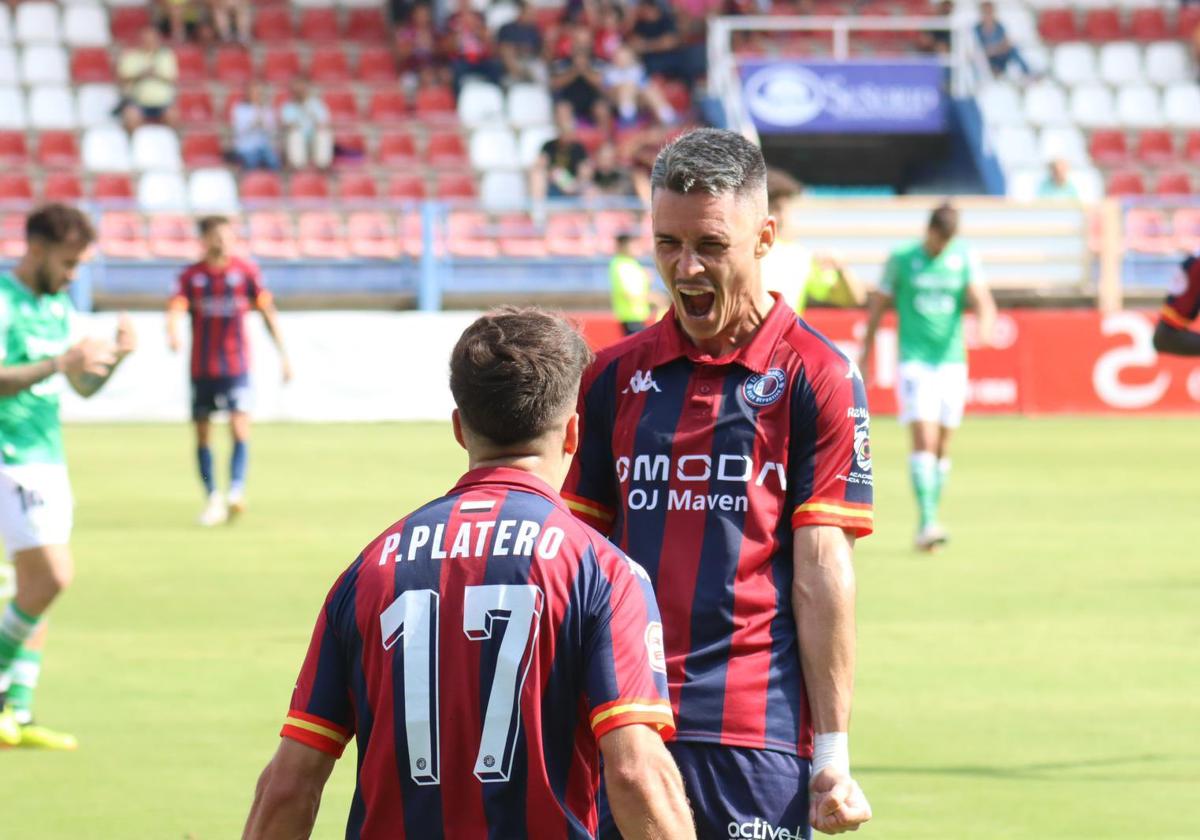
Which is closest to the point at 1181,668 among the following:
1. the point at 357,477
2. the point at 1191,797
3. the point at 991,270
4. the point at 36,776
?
the point at 1191,797

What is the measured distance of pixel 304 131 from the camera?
27.6 meters

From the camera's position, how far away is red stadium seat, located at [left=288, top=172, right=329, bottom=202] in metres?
27.6

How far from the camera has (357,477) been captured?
1766 cm

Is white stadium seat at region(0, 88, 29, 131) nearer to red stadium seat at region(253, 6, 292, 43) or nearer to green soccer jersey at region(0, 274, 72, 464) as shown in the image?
red stadium seat at region(253, 6, 292, 43)

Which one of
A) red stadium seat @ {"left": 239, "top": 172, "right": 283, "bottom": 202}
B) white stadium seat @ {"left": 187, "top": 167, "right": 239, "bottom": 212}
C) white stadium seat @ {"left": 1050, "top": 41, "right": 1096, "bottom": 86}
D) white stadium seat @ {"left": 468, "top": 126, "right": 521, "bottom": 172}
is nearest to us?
white stadium seat @ {"left": 187, "top": 167, "right": 239, "bottom": 212}

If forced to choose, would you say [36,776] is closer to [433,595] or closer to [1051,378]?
[433,595]

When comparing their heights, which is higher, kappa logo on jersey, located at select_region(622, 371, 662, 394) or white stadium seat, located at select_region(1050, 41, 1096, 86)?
white stadium seat, located at select_region(1050, 41, 1096, 86)

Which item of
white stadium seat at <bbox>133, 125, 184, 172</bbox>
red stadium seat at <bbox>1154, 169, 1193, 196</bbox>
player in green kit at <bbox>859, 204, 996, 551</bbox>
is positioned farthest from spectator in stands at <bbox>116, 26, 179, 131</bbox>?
player in green kit at <bbox>859, 204, 996, 551</bbox>

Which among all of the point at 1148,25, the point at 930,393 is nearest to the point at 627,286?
the point at 930,393

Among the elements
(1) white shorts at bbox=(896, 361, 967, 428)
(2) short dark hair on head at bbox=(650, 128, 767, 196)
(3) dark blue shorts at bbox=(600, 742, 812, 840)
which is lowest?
(1) white shorts at bbox=(896, 361, 967, 428)

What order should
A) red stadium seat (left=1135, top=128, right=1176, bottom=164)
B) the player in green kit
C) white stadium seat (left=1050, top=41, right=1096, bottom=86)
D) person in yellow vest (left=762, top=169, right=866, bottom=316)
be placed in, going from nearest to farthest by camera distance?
person in yellow vest (left=762, top=169, right=866, bottom=316)
the player in green kit
red stadium seat (left=1135, top=128, right=1176, bottom=164)
white stadium seat (left=1050, top=41, right=1096, bottom=86)

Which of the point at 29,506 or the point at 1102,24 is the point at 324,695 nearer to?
the point at 29,506

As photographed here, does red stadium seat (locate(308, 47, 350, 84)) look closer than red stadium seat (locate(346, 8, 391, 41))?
Yes

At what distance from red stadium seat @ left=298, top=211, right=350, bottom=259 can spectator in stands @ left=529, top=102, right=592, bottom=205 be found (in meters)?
2.99
